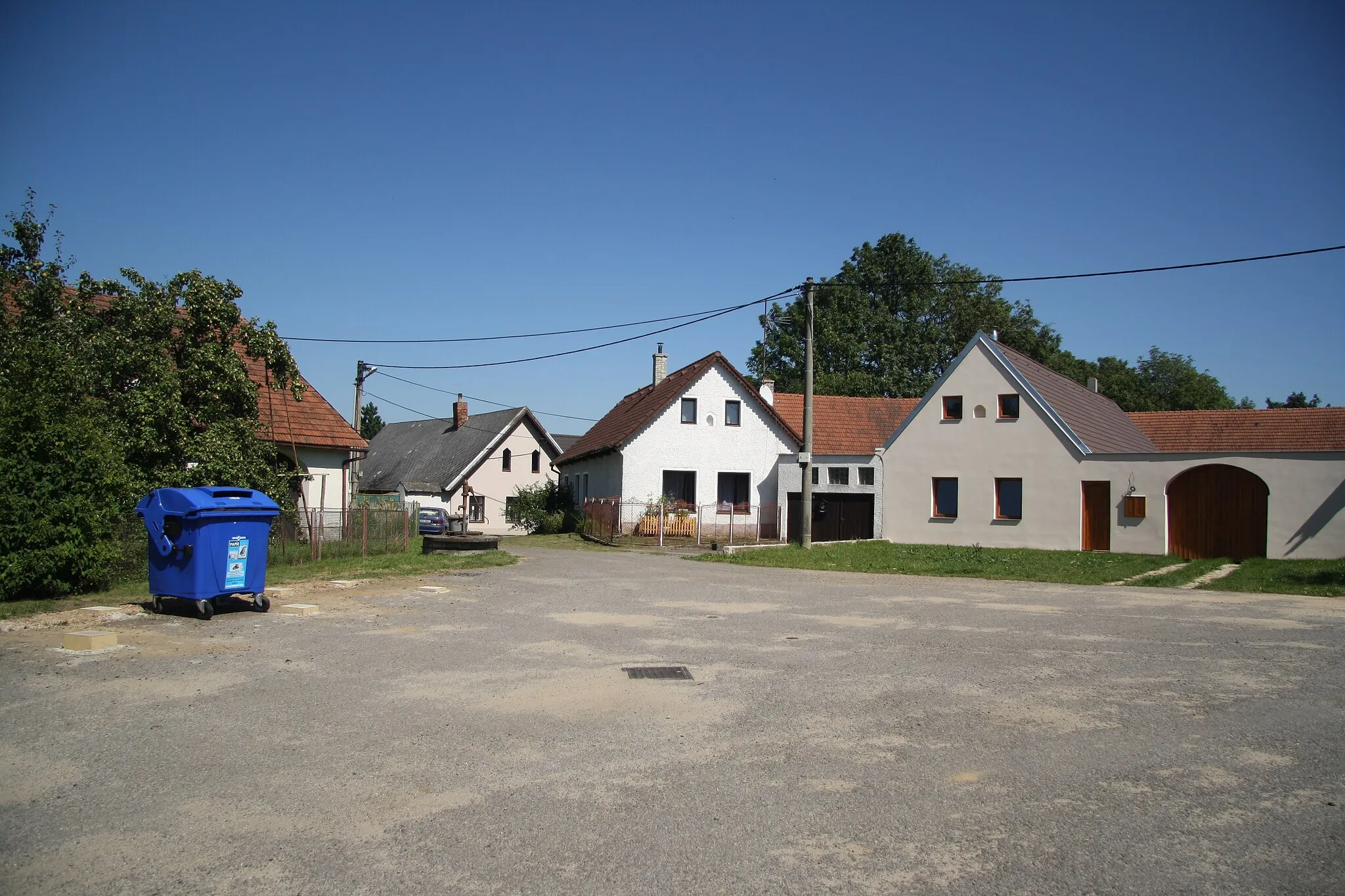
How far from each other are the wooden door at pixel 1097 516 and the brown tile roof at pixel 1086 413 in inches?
43.9

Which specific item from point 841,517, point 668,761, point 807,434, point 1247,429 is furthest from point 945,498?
point 668,761

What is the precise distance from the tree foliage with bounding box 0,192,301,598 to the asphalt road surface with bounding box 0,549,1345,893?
2.53 m

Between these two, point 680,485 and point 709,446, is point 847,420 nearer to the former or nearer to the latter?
point 709,446

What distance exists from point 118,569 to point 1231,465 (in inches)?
995

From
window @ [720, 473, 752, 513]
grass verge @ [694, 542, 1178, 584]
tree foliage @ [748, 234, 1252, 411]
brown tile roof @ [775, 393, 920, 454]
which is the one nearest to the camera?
grass verge @ [694, 542, 1178, 584]

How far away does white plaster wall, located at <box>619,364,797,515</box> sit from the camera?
1389 inches

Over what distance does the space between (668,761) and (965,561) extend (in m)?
18.3

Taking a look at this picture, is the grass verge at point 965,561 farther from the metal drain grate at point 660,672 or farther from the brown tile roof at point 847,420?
the metal drain grate at point 660,672

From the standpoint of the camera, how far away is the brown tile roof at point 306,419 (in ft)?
82.7

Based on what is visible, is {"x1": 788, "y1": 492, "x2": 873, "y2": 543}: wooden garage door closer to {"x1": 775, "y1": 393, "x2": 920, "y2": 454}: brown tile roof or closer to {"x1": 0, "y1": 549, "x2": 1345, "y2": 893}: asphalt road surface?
{"x1": 775, "y1": 393, "x2": 920, "y2": 454}: brown tile roof

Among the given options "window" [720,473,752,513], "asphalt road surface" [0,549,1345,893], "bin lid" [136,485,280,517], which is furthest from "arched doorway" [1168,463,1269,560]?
"bin lid" [136,485,280,517]

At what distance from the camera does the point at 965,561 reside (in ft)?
74.7

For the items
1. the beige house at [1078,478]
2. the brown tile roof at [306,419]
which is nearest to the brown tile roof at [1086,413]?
the beige house at [1078,478]

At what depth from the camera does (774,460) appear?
3712cm
